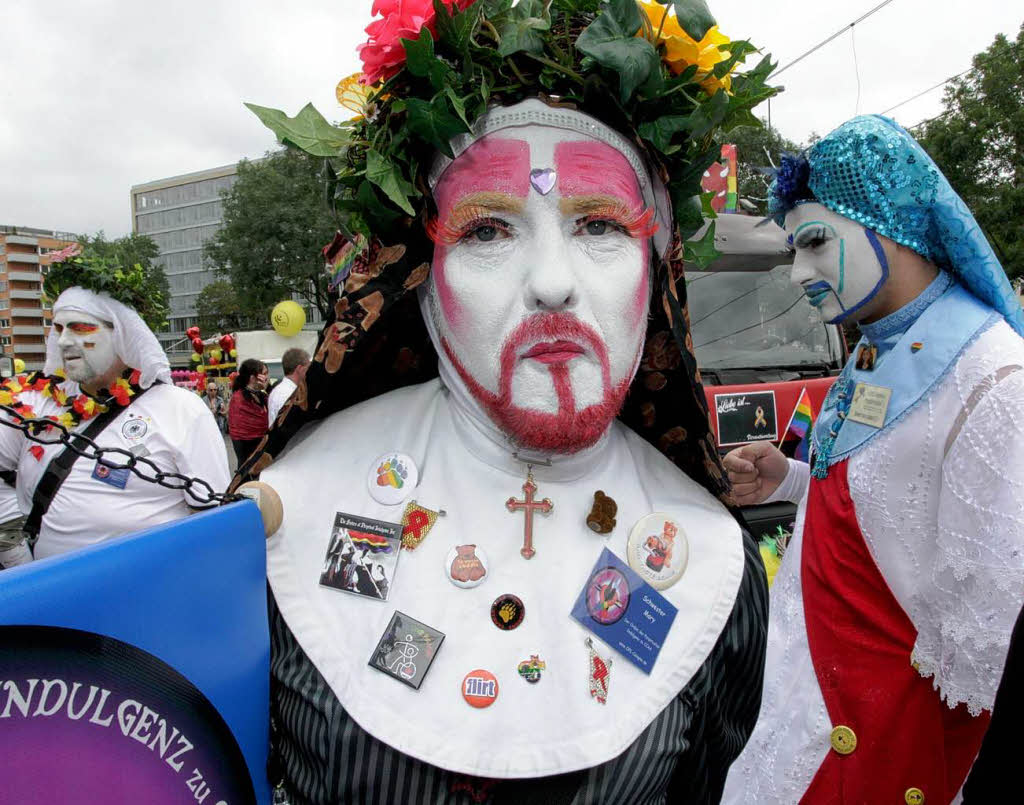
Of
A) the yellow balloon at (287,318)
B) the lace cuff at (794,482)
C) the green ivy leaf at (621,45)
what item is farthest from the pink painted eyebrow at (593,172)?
the yellow balloon at (287,318)

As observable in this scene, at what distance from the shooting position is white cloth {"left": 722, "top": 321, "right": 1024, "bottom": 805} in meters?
1.67

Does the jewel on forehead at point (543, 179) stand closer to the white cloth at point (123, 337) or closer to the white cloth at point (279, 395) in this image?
the white cloth at point (123, 337)

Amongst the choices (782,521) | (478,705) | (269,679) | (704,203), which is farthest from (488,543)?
(782,521)

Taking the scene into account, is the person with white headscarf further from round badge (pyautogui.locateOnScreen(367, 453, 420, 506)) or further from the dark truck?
the dark truck

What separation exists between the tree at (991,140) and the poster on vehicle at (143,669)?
14365 millimetres

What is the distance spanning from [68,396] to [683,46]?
318 centimetres

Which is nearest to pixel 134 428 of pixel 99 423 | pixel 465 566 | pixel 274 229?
pixel 99 423

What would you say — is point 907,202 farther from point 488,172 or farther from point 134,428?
point 134,428

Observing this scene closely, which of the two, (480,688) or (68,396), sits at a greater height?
(68,396)

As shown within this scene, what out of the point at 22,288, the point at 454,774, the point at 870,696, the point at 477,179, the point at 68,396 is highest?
the point at 22,288

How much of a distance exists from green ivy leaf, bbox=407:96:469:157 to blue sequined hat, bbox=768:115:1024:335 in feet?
4.26

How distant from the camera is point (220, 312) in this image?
107 feet

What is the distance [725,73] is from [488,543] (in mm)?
1124

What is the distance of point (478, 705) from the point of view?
1.21m
